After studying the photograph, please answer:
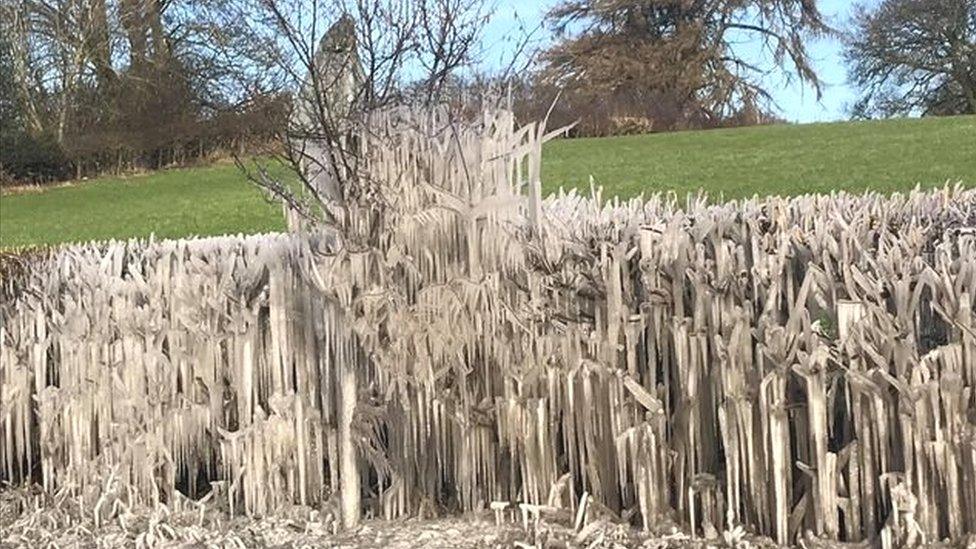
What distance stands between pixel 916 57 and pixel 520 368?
141ft

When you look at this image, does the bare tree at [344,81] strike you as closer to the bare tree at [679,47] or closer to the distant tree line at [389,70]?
the distant tree line at [389,70]

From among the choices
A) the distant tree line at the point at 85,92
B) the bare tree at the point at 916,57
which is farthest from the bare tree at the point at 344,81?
the bare tree at the point at 916,57

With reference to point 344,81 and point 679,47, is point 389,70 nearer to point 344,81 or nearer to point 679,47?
point 344,81

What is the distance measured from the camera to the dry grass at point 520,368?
307 cm

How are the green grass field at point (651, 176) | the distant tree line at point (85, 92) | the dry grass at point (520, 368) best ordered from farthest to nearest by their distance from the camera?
the distant tree line at point (85, 92) → the green grass field at point (651, 176) → the dry grass at point (520, 368)

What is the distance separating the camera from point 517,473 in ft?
12.0

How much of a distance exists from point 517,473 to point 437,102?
1327mm

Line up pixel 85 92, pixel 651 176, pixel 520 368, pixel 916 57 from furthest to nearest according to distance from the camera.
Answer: pixel 916 57
pixel 85 92
pixel 651 176
pixel 520 368

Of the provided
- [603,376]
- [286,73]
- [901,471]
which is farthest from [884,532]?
[286,73]

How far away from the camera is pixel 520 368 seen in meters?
3.61

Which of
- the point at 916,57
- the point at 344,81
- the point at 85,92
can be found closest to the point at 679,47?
the point at 916,57

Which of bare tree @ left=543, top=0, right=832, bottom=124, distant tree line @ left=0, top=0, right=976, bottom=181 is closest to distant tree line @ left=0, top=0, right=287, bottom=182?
distant tree line @ left=0, top=0, right=976, bottom=181

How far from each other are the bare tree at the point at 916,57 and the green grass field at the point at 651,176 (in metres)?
13.5

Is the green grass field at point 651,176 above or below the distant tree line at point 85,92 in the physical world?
below
